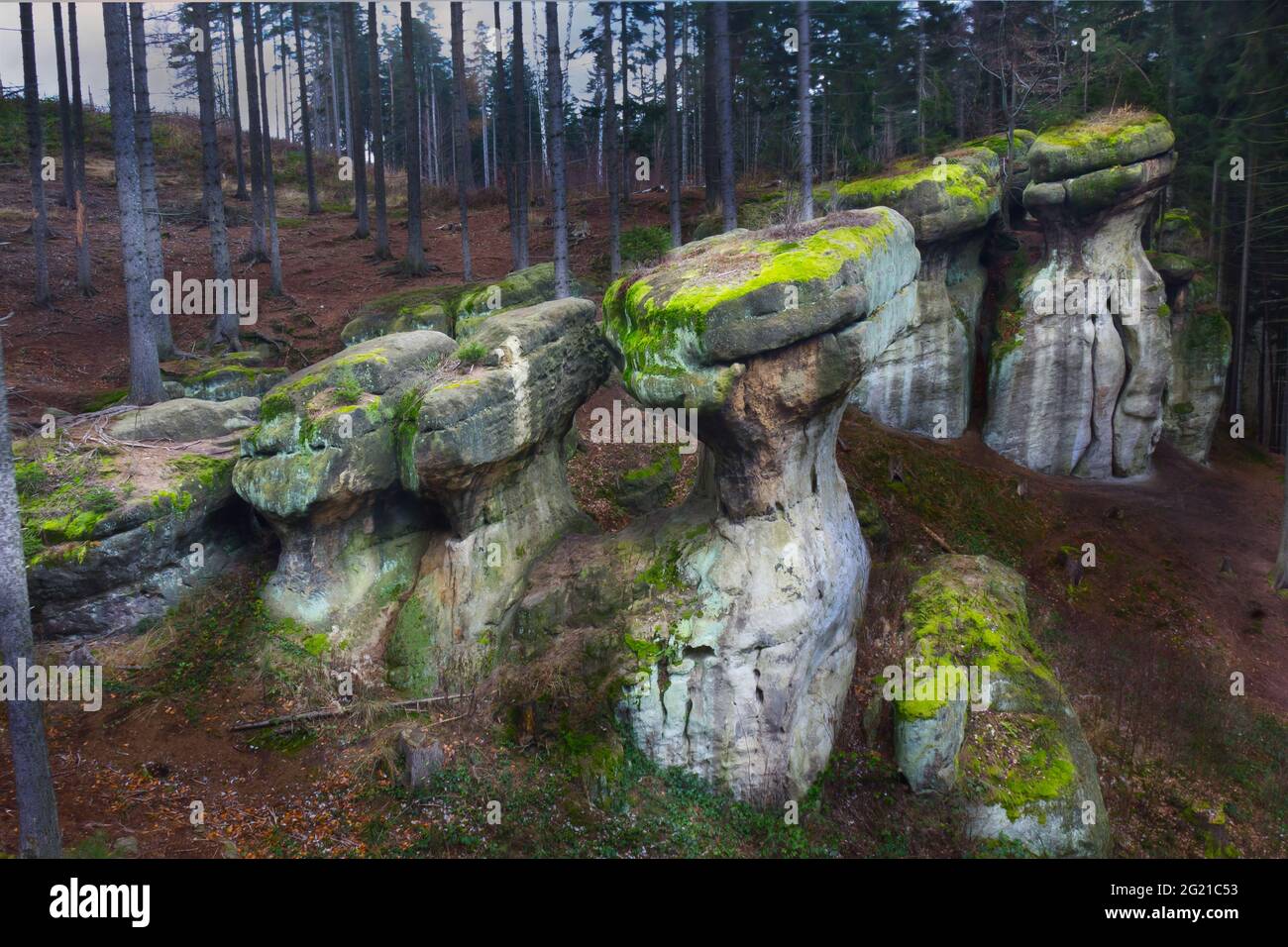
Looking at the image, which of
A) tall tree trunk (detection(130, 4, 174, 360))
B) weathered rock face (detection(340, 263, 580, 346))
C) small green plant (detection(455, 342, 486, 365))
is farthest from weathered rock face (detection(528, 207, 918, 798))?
tall tree trunk (detection(130, 4, 174, 360))

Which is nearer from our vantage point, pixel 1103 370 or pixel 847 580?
pixel 847 580

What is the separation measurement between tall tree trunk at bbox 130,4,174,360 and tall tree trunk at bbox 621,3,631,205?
1397cm

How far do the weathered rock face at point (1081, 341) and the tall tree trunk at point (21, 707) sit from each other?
19.3m

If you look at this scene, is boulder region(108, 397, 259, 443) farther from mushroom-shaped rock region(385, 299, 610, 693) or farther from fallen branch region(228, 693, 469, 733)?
fallen branch region(228, 693, 469, 733)

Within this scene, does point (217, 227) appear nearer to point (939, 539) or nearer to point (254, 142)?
point (254, 142)

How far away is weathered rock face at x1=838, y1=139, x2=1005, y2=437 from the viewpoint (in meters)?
19.9

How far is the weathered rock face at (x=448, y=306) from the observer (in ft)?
63.7

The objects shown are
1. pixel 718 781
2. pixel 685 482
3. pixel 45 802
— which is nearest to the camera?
pixel 45 802

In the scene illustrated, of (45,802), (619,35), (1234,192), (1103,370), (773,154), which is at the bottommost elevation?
(45,802)

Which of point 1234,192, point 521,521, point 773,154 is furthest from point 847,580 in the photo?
point 773,154

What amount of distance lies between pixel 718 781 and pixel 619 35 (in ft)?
97.8

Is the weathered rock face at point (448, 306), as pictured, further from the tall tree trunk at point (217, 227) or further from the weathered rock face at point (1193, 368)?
the weathered rock face at point (1193, 368)

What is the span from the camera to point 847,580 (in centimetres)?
1266

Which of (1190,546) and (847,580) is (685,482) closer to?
(847,580)
